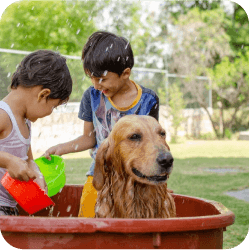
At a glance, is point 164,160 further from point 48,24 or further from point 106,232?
point 48,24

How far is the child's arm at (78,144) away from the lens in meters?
3.26

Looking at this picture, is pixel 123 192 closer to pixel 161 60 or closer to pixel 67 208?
pixel 67 208

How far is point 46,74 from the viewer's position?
Answer: 2.83 metres

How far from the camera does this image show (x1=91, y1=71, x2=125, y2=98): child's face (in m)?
2.98

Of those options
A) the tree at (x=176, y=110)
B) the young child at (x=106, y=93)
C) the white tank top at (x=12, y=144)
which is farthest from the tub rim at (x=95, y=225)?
the tree at (x=176, y=110)

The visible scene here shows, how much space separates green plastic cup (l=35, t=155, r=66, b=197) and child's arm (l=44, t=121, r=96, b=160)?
0.06 m

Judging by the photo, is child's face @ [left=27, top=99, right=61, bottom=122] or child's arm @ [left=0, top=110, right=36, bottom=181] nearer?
child's arm @ [left=0, top=110, right=36, bottom=181]

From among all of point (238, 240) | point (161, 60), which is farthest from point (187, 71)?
point (238, 240)

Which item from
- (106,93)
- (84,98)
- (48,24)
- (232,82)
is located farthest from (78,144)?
(48,24)

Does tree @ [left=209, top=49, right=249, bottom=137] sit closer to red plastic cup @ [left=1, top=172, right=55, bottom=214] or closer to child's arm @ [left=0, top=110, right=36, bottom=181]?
red plastic cup @ [left=1, top=172, right=55, bottom=214]

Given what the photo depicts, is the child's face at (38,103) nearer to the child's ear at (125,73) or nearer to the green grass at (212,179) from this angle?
the child's ear at (125,73)

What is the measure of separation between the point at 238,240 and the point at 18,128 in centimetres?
263

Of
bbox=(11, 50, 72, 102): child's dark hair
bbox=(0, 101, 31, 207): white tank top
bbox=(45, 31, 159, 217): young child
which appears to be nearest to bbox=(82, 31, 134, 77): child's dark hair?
bbox=(45, 31, 159, 217): young child

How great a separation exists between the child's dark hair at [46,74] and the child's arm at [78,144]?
0.49 metres
